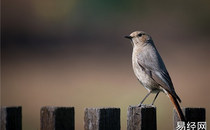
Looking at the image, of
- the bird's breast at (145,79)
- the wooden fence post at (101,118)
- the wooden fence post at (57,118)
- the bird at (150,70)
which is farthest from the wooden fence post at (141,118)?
the bird's breast at (145,79)

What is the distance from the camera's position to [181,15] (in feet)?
63.4

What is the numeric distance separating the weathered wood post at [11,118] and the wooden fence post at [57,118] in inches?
9.1

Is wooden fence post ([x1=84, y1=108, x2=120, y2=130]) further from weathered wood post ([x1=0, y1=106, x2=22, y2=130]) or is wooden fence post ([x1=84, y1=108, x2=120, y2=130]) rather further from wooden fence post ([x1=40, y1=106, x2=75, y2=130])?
weathered wood post ([x1=0, y1=106, x2=22, y2=130])

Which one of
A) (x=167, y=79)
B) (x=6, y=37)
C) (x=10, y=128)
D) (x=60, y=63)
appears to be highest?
(x=6, y=37)

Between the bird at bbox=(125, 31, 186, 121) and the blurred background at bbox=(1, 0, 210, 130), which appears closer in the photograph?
the bird at bbox=(125, 31, 186, 121)

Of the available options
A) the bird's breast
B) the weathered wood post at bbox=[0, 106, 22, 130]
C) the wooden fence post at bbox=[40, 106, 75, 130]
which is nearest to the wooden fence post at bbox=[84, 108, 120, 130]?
the wooden fence post at bbox=[40, 106, 75, 130]

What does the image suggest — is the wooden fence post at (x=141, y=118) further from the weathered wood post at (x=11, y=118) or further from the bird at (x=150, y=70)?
the bird at (x=150, y=70)

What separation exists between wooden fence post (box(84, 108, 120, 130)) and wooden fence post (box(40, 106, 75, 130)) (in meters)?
0.12

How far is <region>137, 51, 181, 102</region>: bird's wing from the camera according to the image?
6.67 metres

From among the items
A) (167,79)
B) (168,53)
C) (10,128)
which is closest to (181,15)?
(168,53)

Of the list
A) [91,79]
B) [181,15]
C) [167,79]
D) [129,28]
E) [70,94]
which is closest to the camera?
[167,79]

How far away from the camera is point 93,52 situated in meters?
16.0

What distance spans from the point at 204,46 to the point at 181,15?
294 centimetres

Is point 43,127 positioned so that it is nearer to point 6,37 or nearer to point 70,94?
point 70,94
